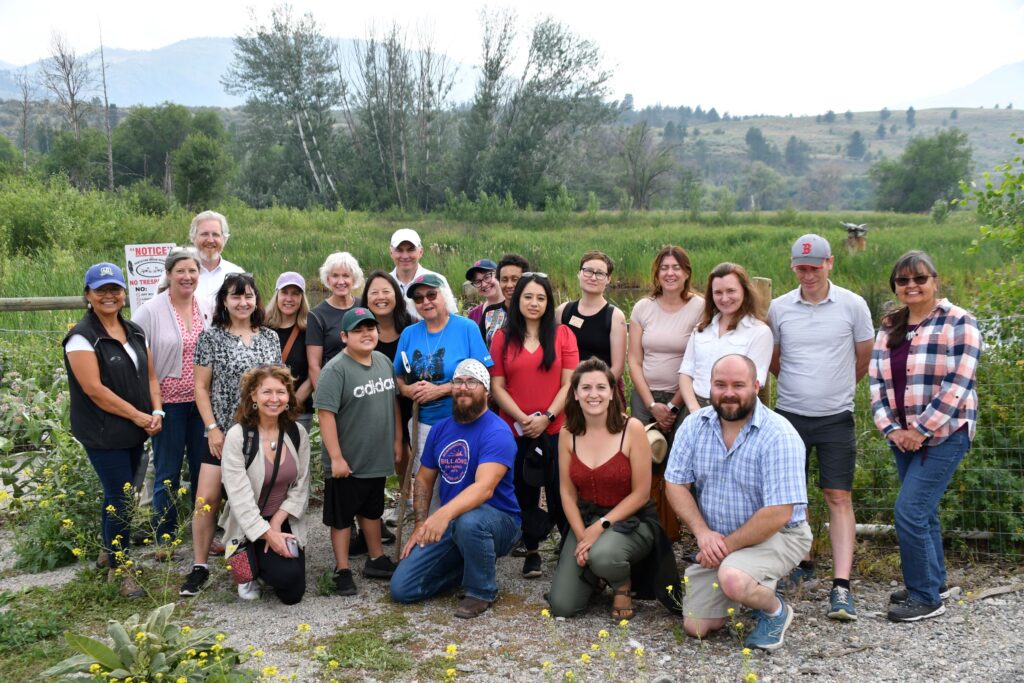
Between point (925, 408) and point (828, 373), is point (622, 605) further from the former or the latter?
point (925, 408)

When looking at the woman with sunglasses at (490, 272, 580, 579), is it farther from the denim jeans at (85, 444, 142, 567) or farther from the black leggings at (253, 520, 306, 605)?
the denim jeans at (85, 444, 142, 567)

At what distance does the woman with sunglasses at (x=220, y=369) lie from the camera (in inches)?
190

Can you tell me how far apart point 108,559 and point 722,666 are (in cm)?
340

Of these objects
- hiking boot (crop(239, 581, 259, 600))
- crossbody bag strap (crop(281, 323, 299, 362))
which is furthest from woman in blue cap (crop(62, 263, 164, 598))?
crossbody bag strap (crop(281, 323, 299, 362))

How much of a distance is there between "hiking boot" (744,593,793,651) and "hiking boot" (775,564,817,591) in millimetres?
550

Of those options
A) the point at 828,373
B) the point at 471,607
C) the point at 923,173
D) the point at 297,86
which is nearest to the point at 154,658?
the point at 471,607

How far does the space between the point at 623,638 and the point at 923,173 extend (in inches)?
2299

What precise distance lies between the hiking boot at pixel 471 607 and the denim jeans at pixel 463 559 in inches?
1.3

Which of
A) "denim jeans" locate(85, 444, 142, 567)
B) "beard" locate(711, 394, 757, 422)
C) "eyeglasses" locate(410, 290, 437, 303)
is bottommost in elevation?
"denim jeans" locate(85, 444, 142, 567)

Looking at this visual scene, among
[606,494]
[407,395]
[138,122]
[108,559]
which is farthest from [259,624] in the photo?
[138,122]

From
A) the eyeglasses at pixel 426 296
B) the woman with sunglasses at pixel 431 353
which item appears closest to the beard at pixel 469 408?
the woman with sunglasses at pixel 431 353

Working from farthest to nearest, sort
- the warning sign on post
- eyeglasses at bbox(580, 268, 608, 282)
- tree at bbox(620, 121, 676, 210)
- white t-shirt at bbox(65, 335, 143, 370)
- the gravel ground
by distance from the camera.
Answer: tree at bbox(620, 121, 676, 210)
the warning sign on post
eyeglasses at bbox(580, 268, 608, 282)
white t-shirt at bbox(65, 335, 143, 370)
the gravel ground

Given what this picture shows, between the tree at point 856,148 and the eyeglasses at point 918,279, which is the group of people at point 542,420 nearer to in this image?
the eyeglasses at point 918,279

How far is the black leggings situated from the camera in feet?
15.2
